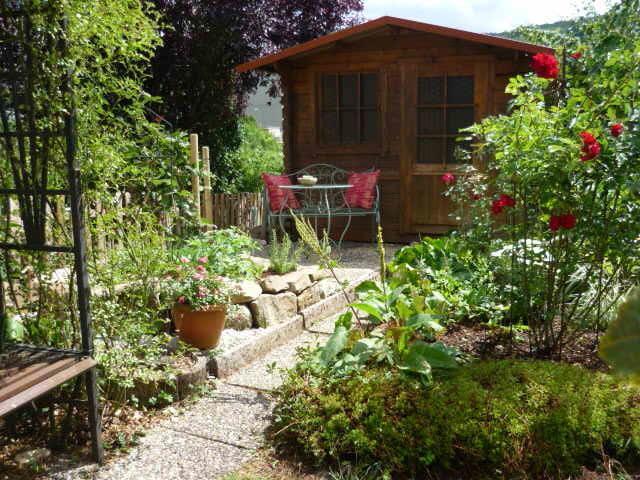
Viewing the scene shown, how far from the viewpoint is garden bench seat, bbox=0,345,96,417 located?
8.20 ft

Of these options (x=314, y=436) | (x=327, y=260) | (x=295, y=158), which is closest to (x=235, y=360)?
(x=327, y=260)

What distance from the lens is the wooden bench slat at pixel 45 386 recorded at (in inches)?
95.9

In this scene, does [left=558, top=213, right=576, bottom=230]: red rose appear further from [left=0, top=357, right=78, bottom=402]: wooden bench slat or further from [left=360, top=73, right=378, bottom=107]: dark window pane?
[left=360, top=73, right=378, bottom=107]: dark window pane

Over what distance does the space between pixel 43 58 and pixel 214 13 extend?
952 centimetres

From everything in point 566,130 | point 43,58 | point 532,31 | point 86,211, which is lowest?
point 86,211

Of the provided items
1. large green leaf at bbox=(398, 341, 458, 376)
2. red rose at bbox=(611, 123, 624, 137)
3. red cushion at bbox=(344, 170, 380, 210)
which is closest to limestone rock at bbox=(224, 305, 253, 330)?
large green leaf at bbox=(398, 341, 458, 376)

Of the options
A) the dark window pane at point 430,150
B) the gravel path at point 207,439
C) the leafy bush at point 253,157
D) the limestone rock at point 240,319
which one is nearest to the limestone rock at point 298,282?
the limestone rock at point 240,319

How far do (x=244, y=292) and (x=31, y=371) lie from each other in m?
2.14

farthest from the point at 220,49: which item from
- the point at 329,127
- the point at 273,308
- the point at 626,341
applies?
the point at 626,341

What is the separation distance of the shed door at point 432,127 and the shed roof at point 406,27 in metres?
0.54

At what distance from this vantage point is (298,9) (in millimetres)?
12445

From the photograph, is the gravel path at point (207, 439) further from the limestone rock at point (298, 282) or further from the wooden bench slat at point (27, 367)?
the limestone rock at point (298, 282)

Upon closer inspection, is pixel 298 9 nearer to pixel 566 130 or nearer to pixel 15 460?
pixel 566 130

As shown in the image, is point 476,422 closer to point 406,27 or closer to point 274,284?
point 274,284
